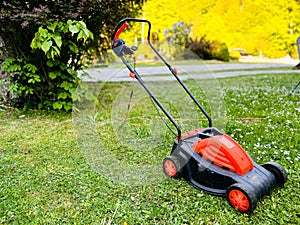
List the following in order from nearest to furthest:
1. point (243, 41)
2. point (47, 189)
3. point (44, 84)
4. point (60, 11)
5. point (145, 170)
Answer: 1. point (47, 189)
2. point (145, 170)
3. point (60, 11)
4. point (44, 84)
5. point (243, 41)

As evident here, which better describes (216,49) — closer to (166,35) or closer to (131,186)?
(166,35)

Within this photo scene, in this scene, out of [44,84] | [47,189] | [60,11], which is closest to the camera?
[47,189]

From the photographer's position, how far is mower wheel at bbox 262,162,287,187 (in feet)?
7.30

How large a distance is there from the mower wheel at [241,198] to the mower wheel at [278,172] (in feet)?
1.44

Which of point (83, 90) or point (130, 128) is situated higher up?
point (83, 90)

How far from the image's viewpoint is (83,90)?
3592mm

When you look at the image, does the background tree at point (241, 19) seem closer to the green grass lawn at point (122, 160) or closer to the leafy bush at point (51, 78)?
the leafy bush at point (51, 78)

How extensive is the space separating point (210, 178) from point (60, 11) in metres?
2.90

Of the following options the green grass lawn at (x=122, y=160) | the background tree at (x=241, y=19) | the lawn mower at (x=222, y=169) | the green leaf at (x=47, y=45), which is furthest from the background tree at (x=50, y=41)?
the background tree at (x=241, y=19)

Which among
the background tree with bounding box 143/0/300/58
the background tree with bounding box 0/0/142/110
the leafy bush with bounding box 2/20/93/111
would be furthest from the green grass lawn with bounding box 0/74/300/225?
the background tree with bounding box 143/0/300/58

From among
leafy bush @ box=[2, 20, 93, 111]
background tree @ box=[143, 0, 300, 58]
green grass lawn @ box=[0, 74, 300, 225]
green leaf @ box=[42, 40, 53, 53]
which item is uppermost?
background tree @ box=[143, 0, 300, 58]

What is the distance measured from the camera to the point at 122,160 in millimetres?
2873

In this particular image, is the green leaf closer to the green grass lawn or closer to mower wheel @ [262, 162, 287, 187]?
the green grass lawn

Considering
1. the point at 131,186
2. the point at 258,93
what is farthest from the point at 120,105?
the point at 258,93
